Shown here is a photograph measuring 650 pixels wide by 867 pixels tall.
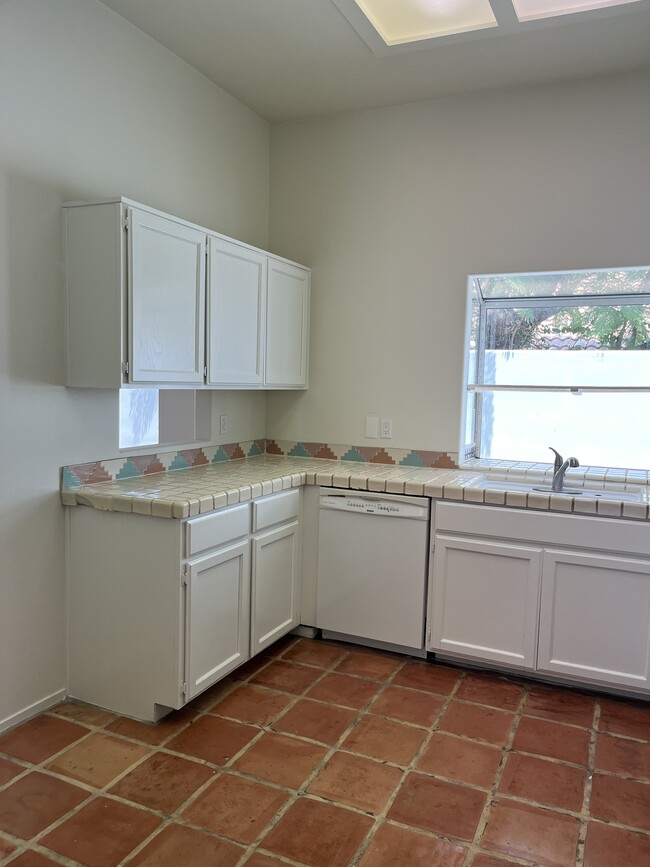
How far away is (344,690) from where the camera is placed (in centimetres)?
288

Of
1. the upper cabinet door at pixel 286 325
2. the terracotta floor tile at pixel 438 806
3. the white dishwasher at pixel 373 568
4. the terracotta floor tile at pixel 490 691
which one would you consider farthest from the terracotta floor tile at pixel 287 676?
the upper cabinet door at pixel 286 325

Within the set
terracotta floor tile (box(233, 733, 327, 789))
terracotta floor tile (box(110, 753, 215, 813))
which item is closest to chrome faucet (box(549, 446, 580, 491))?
terracotta floor tile (box(233, 733, 327, 789))

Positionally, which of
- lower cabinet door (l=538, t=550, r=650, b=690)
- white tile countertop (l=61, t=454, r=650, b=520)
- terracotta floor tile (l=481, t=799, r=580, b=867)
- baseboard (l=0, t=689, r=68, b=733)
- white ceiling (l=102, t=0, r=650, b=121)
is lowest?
terracotta floor tile (l=481, t=799, r=580, b=867)

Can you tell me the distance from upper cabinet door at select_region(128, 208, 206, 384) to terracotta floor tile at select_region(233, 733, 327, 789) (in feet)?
4.68

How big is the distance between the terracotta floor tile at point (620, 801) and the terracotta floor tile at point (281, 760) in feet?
3.01

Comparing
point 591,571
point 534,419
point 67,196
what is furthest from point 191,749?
point 534,419

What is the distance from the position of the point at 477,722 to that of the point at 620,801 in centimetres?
60

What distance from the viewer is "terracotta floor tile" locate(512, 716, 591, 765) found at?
7.93ft

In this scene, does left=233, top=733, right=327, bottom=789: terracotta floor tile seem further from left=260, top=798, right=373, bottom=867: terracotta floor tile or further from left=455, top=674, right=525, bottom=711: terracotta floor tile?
left=455, top=674, right=525, bottom=711: terracotta floor tile

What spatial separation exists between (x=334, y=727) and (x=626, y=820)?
1.03 m

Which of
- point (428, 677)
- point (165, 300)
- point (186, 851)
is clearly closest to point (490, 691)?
point (428, 677)

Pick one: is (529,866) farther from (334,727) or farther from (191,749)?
(191,749)

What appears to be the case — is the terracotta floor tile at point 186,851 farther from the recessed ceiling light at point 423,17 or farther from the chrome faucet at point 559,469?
the recessed ceiling light at point 423,17

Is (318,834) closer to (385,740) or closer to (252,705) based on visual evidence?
(385,740)
